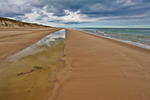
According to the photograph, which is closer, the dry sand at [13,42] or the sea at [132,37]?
the dry sand at [13,42]

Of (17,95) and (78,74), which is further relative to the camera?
(78,74)

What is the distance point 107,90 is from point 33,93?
2.41 metres

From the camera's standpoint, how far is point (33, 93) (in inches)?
95.6

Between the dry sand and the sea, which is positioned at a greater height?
the sea

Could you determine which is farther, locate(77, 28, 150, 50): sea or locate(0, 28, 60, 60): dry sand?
locate(77, 28, 150, 50): sea

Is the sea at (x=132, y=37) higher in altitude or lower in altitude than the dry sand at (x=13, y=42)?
higher

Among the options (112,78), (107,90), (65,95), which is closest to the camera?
(65,95)

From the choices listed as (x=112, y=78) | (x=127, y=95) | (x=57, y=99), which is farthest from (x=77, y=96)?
(x=112, y=78)

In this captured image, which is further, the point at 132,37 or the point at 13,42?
the point at 132,37

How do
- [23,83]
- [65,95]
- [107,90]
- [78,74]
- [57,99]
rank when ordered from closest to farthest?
[57,99]
[65,95]
[107,90]
[23,83]
[78,74]

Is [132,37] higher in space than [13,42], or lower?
higher

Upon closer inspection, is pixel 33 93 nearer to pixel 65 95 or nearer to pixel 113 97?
pixel 65 95

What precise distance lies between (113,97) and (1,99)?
3279 millimetres

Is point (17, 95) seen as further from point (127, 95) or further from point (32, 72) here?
point (127, 95)
